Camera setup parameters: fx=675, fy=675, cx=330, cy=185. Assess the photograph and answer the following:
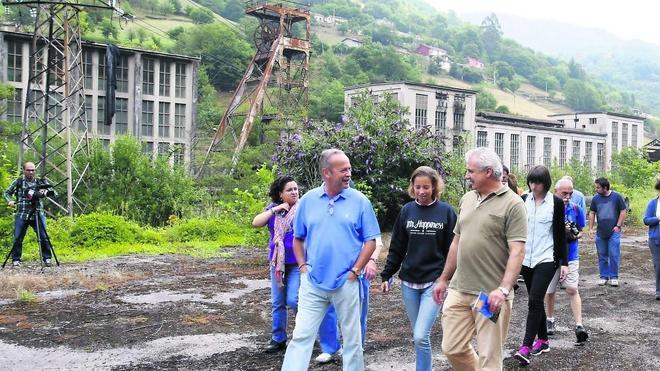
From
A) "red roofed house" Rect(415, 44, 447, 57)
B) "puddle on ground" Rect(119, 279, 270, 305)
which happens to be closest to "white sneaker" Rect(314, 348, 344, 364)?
"puddle on ground" Rect(119, 279, 270, 305)

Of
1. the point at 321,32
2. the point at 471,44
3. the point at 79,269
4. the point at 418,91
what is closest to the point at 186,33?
the point at 418,91

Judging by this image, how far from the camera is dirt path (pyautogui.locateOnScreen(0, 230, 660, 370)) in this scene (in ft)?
21.3

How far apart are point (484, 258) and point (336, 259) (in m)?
1.06

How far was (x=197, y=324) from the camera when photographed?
815 cm

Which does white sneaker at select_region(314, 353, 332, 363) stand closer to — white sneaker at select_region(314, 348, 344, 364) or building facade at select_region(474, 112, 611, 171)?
white sneaker at select_region(314, 348, 344, 364)

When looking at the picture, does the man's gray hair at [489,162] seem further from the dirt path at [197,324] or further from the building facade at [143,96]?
the building facade at [143,96]

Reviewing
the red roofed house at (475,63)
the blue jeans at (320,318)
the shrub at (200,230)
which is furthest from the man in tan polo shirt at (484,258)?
the red roofed house at (475,63)

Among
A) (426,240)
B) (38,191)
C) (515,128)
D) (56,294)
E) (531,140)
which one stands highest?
(515,128)

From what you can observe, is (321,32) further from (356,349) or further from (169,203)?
(356,349)

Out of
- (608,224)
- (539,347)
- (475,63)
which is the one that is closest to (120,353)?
(539,347)

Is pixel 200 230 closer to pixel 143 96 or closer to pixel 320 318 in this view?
pixel 320 318

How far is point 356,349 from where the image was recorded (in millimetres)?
4965

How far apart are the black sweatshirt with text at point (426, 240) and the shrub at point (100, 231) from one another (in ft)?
44.0

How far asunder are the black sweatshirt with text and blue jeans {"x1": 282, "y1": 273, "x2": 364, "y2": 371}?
564 mm
